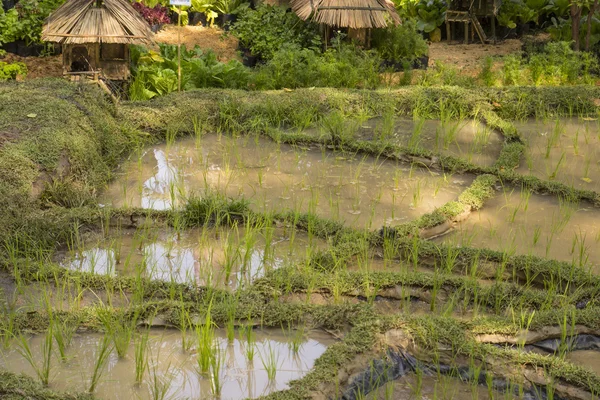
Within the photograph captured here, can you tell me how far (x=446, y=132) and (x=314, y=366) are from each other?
3983 millimetres

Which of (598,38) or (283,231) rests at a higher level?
(598,38)

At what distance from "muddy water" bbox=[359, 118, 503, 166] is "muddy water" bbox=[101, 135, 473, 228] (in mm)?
457

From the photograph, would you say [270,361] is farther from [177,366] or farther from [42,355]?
[42,355]

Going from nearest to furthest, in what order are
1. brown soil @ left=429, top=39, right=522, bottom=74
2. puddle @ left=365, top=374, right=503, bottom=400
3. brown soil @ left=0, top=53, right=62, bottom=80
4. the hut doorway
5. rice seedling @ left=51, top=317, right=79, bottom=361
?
puddle @ left=365, top=374, right=503, bottom=400, rice seedling @ left=51, top=317, right=79, bottom=361, the hut doorway, brown soil @ left=0, top=53, right=62, bottom=80, brown soil @ left=429, top=39, right=522, bottom=74

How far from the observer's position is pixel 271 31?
963 cm

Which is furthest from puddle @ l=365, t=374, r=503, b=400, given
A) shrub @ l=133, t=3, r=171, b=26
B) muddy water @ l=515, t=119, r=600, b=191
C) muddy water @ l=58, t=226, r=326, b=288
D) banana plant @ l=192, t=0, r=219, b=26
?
banana plant @ l=192, t=0, r=219, b=26

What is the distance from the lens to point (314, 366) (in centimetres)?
362

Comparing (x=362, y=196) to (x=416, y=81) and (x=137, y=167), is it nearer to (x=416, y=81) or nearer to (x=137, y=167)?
(x=137, y=167)

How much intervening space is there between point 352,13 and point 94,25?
2920mm

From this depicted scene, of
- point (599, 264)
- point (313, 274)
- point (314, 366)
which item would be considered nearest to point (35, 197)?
point (313, 274)

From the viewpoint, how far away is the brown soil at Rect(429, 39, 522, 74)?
10188 mm

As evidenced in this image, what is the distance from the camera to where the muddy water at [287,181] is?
5582mm

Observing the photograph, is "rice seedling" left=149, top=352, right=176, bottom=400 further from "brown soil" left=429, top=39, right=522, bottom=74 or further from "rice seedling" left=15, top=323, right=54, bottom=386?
"brown soil" left=429, top=39, right=522, bottom=74

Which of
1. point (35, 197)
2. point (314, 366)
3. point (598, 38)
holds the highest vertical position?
point (598, 38)
